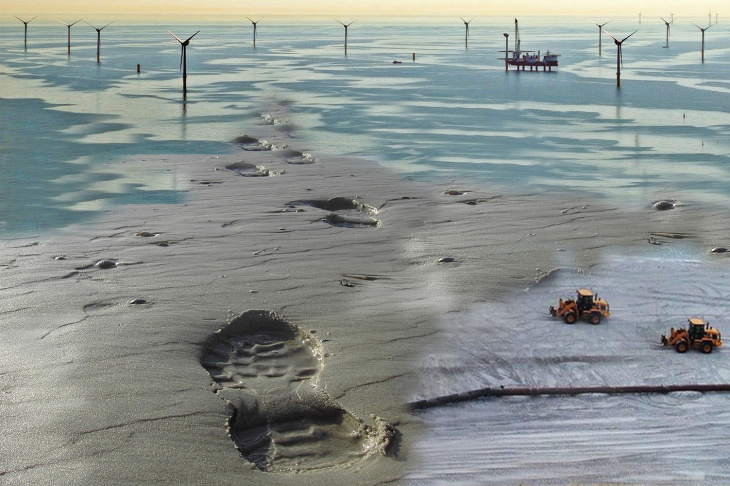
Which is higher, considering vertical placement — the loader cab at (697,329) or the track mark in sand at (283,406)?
the loader cab at (697,329)

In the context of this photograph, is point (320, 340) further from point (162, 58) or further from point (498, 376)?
point (162, 58)

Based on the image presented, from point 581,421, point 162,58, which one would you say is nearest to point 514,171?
point 581,421

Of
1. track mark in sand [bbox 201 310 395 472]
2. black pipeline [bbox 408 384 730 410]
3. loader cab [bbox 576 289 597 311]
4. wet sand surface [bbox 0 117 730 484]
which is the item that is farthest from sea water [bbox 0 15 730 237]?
black pipeline [bbox 408 384 730 410]

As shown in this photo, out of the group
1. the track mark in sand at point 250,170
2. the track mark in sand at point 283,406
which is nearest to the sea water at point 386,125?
the track mark in sand at point 250,170

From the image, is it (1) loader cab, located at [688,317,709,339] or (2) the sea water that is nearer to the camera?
(1) loader cab, located at [688,317,709,339]

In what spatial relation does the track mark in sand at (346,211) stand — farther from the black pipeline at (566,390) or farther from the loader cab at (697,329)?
the black pipeline at (566,390)

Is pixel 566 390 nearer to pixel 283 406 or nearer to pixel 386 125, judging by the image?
pixel 283 406

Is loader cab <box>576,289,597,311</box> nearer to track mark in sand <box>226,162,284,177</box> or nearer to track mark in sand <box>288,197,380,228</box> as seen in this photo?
track mark in sand <box>288,197,380,228</box>
